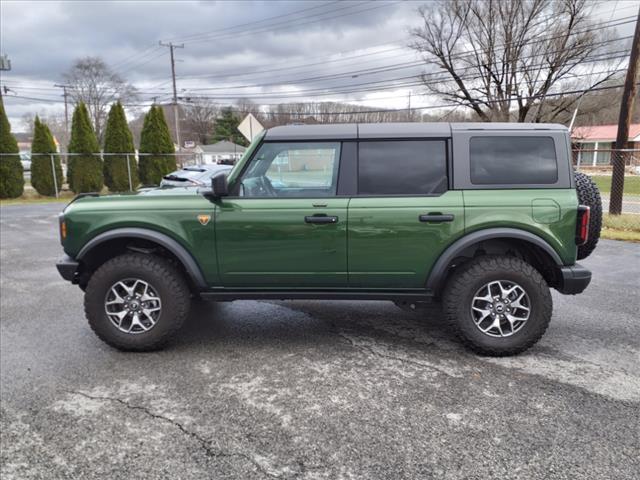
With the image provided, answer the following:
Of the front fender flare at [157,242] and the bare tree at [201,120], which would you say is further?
the bare tree at [201,120]

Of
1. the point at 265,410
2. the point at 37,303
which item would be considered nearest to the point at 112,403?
the point at 265,410

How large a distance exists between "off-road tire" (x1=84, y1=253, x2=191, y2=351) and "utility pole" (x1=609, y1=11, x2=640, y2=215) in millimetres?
10890

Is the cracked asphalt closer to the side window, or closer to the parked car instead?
the side window

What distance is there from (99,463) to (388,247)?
2342 millimetres

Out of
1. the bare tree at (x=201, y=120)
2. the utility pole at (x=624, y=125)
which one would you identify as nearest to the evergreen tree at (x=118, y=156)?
the utility pole at (x=624, y=125)

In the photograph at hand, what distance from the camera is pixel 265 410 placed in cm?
296

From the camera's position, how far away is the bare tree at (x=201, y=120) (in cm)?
Result: 8453

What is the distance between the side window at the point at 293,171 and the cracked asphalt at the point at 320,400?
52.1 inches

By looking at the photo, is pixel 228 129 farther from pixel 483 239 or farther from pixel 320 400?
pixel 320 400

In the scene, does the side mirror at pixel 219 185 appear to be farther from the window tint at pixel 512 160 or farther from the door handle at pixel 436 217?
the window tint at pixel 512 160

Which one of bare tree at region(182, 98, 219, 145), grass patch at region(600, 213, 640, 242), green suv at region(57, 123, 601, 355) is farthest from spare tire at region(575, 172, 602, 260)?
bare tree at region(182, 98, 219, 145)

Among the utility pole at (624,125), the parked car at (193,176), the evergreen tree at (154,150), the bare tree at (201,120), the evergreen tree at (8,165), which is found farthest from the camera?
the bare tree at (201,120)

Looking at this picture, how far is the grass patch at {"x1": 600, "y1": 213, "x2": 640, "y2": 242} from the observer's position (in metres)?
9.13

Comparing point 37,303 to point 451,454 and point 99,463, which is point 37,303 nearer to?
point 99,463
